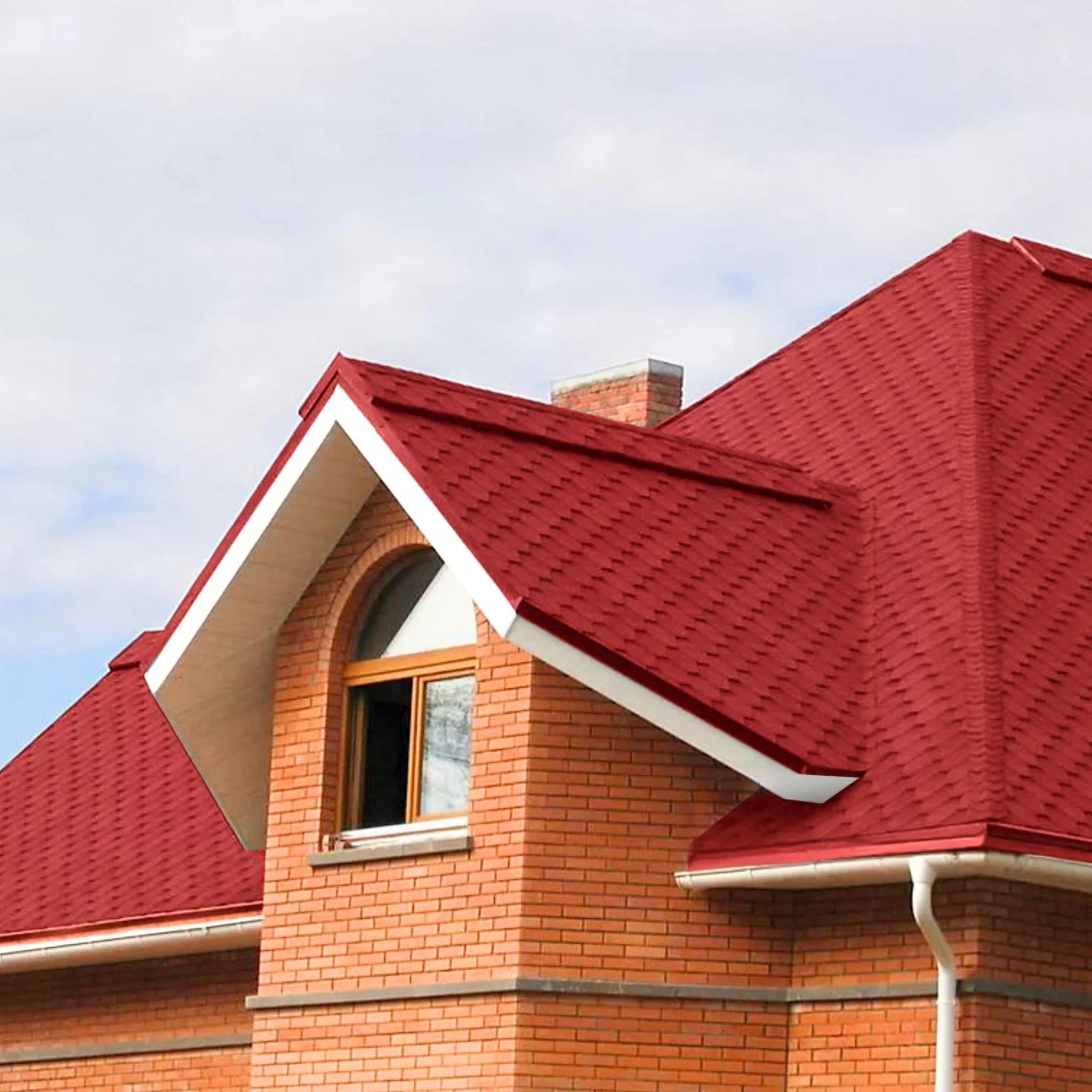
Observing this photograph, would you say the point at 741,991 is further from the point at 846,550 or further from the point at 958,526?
the point at 958,526

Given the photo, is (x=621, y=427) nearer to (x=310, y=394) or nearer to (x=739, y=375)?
(x=310, y=394)

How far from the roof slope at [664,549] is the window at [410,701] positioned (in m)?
0.81

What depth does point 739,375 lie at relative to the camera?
62.5ft

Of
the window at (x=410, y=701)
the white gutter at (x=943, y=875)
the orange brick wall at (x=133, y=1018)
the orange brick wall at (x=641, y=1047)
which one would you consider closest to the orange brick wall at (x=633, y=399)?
the orange brick wall at (x=133, y=1018)

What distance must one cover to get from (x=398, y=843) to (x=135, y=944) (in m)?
3.62

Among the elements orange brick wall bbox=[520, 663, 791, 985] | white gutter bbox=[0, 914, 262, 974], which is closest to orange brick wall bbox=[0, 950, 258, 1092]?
white gutter bbox=[0, 914, 262, 974]

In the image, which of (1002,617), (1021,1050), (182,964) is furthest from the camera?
(182,964)

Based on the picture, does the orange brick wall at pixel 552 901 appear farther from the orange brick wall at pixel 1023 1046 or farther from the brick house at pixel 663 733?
the orange brick wall at pixel 1023 1046

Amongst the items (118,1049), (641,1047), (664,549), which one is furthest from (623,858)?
(118,1049)

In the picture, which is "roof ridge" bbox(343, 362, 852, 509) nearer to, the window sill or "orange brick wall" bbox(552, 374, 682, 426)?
the window sill

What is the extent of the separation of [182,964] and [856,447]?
18.7 feet

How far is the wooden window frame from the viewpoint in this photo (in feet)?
50.2

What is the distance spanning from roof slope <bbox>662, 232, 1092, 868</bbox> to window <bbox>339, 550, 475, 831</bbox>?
1616 mm

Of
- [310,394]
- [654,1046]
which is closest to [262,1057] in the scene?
[654,1046]
